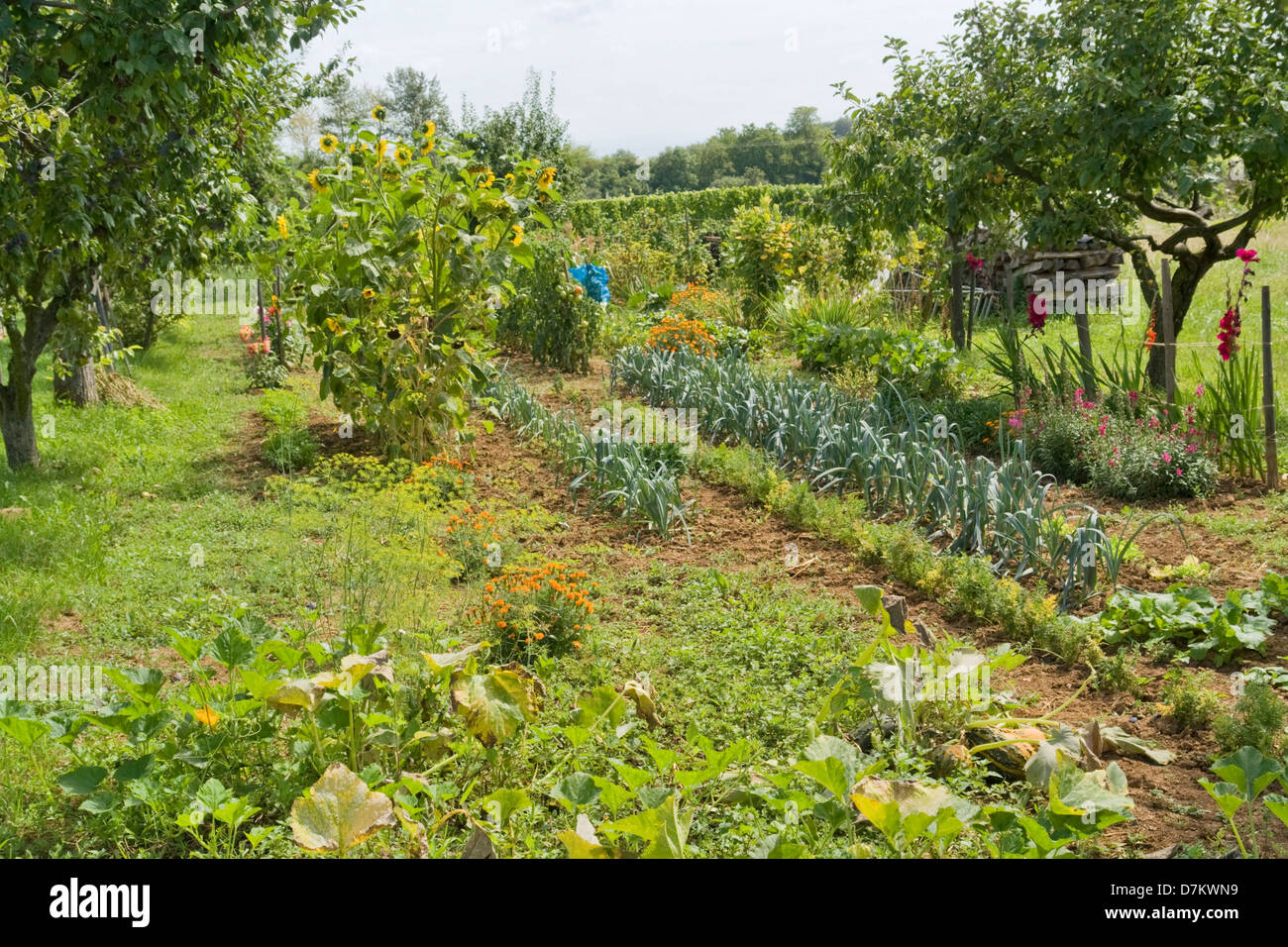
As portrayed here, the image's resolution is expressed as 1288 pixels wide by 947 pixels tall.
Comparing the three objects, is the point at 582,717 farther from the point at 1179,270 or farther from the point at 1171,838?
the point at 1179,270

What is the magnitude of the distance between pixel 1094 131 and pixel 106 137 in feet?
20.7

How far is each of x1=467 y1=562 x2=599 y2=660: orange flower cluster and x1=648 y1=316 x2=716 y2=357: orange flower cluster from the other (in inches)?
230

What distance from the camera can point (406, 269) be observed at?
6543mm

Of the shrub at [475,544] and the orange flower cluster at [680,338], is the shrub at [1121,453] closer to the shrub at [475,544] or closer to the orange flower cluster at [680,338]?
the shrub at [475,544]

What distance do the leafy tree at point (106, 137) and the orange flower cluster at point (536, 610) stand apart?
8.97ft

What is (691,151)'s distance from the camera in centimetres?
5128

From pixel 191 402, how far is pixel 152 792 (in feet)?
26.4

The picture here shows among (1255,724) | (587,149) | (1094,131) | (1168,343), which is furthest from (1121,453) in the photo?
(587,149)

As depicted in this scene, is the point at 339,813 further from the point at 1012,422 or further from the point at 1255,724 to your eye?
the point at 1012,422

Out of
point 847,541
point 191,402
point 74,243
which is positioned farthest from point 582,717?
point 191,402

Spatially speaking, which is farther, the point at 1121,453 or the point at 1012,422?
the point at 1012,422

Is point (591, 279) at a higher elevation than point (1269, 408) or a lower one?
higher

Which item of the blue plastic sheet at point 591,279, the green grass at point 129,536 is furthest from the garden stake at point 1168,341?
the blue plastic sheet at point 591,279

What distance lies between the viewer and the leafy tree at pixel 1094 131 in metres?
6.23
